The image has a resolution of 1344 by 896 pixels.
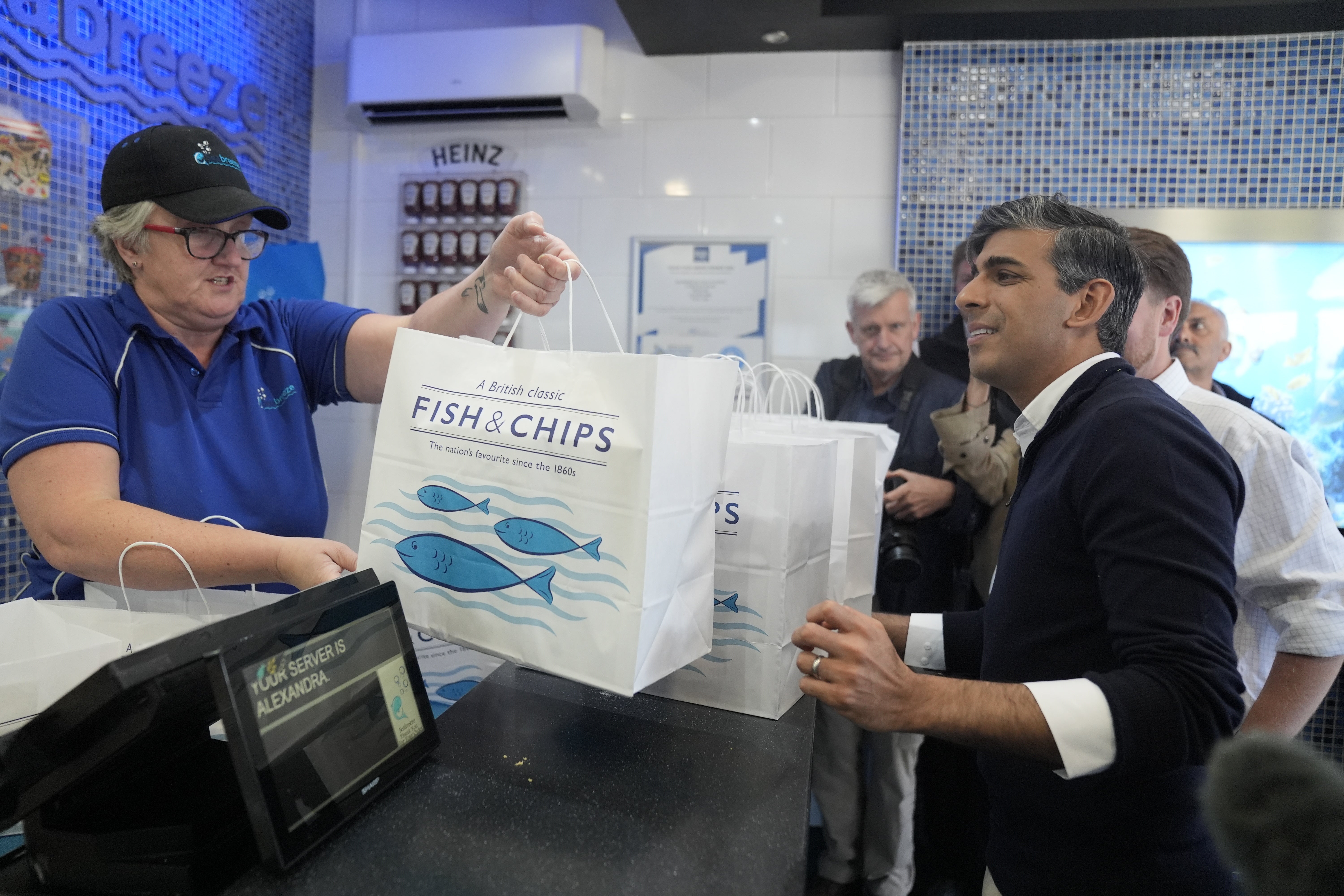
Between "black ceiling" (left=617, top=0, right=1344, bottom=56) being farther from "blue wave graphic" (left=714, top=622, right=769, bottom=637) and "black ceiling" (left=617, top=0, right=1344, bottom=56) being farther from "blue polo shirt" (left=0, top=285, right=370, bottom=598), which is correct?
"blue wave graphic" (left=714, top=622, right=769, bottom=637)

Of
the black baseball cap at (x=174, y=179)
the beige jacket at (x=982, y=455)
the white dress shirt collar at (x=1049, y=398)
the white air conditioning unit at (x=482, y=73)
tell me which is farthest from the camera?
the white air conditioning unit at (x=482, y=73)

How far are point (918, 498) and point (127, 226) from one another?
73.2 inches

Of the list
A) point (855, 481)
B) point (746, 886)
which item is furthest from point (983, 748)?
point (855, 481)

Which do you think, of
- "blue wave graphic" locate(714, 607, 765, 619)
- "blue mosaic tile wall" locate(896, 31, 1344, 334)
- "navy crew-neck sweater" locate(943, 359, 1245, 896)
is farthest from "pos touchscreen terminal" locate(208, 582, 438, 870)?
"blue mosaic tile wall" locate(896, 31, 1344, 334)

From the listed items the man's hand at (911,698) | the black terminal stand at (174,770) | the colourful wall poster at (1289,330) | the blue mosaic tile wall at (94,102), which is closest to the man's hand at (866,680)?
the man's hand at (911,698)

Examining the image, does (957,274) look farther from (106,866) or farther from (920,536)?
(106,866)

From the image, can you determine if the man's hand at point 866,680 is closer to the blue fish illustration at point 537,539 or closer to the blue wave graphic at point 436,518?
the blue fish illustration at point 537,539

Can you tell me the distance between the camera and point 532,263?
1161 millimetres

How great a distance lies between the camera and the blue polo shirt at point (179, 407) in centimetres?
114

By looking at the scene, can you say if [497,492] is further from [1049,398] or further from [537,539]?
[1049,398]

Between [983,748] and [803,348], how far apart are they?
2187 mm

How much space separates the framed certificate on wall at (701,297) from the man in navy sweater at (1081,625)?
71.1 inches

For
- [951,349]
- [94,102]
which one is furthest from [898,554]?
[94,102]

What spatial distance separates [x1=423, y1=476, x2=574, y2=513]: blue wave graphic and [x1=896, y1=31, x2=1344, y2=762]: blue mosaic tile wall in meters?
2.27
